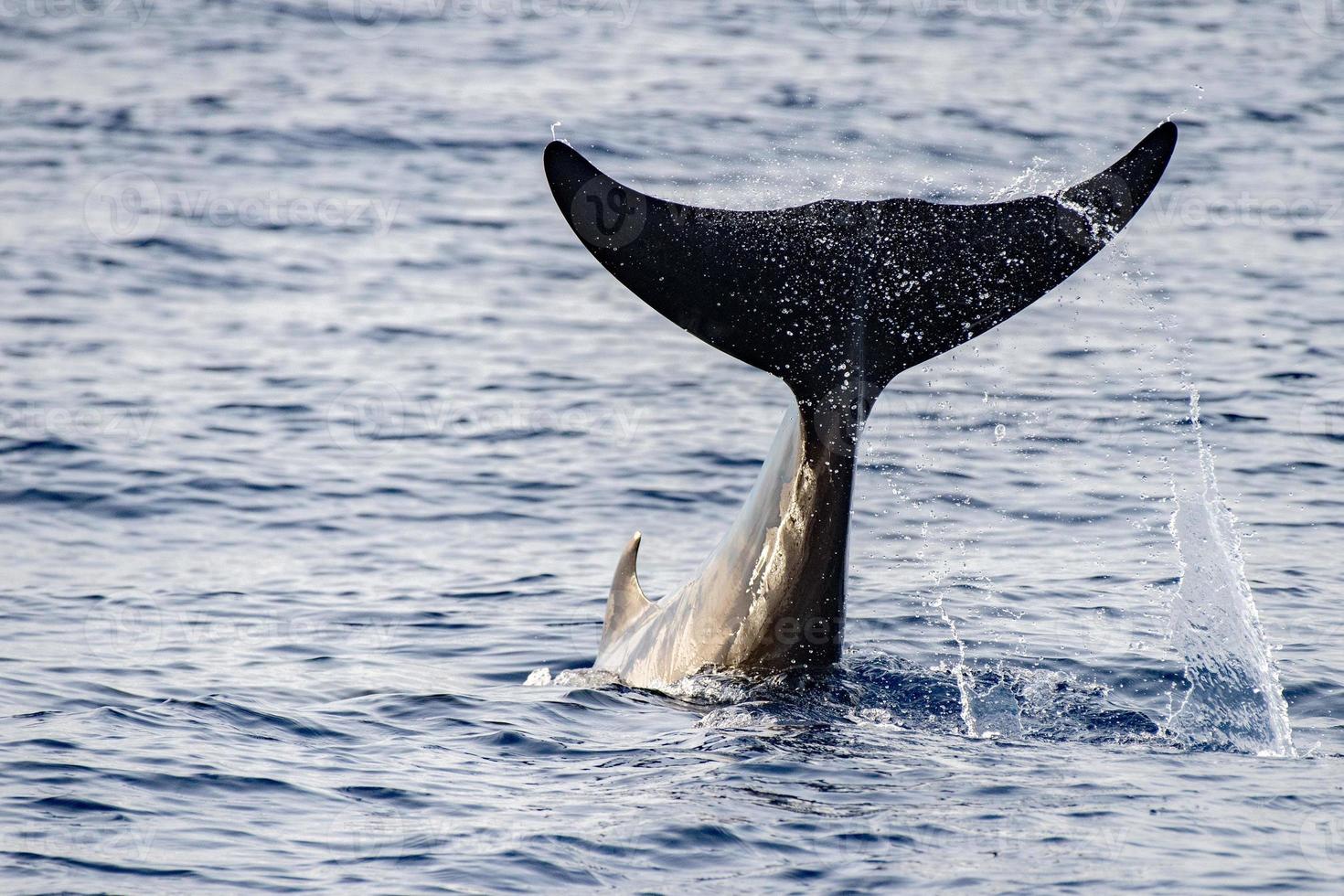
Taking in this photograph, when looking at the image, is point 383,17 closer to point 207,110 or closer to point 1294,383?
point 207,110

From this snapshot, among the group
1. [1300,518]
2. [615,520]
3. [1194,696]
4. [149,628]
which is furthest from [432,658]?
[1300,518]

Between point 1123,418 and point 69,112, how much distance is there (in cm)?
2028

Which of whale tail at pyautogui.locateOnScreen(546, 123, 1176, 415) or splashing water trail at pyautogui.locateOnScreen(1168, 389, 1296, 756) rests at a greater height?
whale tail at pyautogui.locateOnScreen(546, 123, 1176, 415)

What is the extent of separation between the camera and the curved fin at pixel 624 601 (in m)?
11.6

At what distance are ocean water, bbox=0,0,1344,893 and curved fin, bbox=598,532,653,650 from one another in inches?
21.2

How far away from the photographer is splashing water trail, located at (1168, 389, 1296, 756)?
1042 centimetres

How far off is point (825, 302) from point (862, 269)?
0.86 ft

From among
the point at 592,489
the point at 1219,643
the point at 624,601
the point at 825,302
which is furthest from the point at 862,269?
the point at 592,489

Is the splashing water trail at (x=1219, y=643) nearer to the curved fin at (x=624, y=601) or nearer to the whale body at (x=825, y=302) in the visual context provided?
the whale body at (x=825, y=302)

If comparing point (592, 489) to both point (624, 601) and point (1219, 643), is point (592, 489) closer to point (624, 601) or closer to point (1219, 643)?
point (624, 601)

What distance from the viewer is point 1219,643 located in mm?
12203

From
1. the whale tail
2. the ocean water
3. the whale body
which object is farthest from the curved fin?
the whale tail

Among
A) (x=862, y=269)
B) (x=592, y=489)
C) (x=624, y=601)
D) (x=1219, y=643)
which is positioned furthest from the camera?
(x=592, y=489)

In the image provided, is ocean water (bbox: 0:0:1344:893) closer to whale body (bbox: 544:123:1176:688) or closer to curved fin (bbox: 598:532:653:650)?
curved fin (bbox: 598:532:653:650)
